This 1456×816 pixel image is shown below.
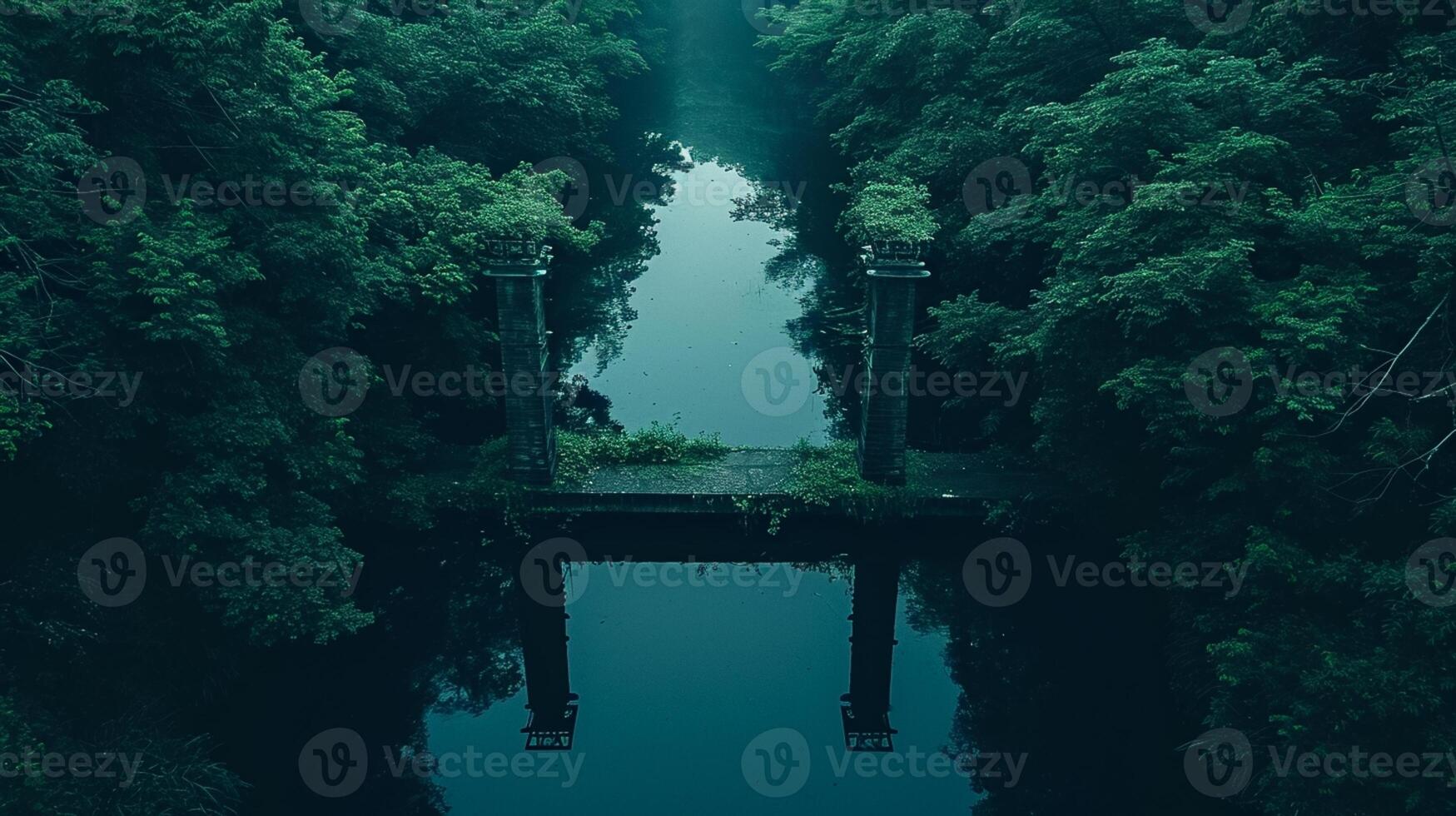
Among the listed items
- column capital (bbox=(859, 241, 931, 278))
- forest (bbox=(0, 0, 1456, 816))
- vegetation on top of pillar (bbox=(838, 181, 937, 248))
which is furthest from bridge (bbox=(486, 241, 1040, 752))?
vegetation on top of pillar (bbox=(838, 181, 937, 248))

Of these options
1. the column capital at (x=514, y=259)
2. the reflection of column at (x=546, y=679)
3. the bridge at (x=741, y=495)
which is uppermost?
the column capital at (x=514, y=259)

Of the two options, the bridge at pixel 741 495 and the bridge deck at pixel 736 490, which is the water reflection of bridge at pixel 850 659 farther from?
the bridge deck at pixel 736 490

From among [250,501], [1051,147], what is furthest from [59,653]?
[1051,147]

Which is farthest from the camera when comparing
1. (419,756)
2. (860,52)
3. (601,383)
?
(860,52)

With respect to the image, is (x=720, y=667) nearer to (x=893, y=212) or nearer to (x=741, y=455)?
(x=741, y=455)

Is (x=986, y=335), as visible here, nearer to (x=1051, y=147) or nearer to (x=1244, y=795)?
(x=1051, y=147)

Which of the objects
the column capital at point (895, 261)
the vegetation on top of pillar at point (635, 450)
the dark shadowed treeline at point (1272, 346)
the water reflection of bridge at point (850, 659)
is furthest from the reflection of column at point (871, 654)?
the column capital at point (895, 261)
